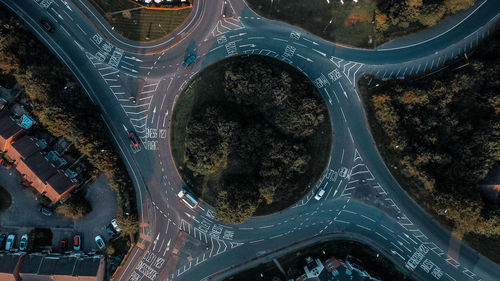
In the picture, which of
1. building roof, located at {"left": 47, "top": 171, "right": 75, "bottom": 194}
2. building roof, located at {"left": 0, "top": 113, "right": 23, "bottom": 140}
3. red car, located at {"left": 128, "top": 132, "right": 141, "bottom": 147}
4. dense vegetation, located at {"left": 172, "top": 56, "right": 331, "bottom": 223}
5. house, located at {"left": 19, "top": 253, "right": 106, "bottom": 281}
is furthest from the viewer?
red car, located at {"left": 128, "top": 132, "right": 141, "bottom": 147}

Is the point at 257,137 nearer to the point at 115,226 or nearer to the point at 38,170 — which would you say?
the point at 115,226

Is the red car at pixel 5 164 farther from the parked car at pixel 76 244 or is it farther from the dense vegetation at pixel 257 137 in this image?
the dense vegetation at pixel 257 137

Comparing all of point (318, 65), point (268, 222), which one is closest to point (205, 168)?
point (268, 222)

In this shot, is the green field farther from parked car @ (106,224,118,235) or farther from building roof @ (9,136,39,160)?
parked car @ (106,224,118,235)

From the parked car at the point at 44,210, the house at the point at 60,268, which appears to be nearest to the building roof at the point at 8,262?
the house at the point at 60,268

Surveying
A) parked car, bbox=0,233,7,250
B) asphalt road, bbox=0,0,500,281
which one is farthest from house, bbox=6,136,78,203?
asphalt road, bbox=0,0,500,281

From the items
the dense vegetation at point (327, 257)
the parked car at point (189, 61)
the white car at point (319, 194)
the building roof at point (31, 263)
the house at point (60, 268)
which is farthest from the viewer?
the parked car at point (189, 61)

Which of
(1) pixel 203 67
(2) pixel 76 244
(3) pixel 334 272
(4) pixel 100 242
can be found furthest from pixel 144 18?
(3) pixel 334 272
